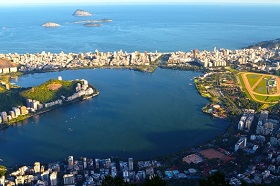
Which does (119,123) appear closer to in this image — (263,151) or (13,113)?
(13,113)

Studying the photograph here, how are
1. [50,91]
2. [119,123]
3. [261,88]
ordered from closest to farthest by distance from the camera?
[119,123] < [50,91] < [261,88]

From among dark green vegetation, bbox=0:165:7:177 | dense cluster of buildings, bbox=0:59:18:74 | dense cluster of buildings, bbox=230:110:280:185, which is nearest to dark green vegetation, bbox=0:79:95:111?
dense cluster of buildings, bbox=0:59:18:74

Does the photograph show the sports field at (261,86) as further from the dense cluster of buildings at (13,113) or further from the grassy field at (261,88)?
the dense cluster of buildings at (13,113)

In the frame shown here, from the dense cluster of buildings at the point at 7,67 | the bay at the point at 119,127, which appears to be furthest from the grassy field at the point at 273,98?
the dense cluster of buildings at the point at 7,67

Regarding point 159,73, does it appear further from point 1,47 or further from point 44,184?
point 1,47

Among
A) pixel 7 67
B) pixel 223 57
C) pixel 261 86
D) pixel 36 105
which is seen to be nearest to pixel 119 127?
pixel 36 105

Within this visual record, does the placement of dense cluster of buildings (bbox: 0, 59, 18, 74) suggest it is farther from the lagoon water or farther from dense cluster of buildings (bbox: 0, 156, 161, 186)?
dense cluster of buildings (bbox: 0, 156, 161, 186)
